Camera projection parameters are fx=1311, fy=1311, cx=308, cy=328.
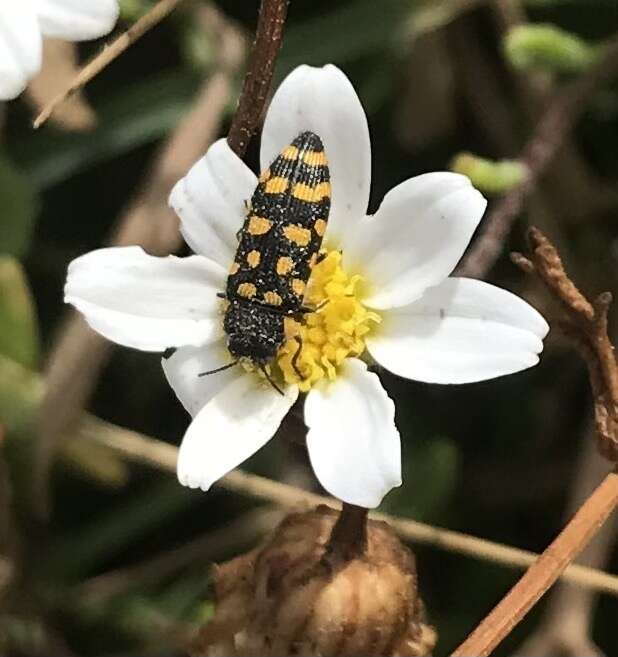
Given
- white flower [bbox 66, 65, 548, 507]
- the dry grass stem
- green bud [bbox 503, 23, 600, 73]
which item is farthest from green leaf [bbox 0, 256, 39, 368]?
green bud [bbox 503, 23, 600, 73]

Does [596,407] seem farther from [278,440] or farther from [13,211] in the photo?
[13,211]

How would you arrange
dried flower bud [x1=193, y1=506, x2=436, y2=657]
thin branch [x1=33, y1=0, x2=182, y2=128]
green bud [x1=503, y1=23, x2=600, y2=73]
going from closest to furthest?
dried flower bud [x1=193, y1=506, x2=436, y2=657], thin branch [x1=33, y1=0, x2=182, y2=128], green bud [x1=503, y1=23, x2=600, y2=73]

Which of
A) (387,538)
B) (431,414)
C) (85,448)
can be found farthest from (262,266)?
(431,414)

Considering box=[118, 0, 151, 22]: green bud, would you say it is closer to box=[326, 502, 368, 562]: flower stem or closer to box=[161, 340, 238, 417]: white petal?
box=[161, 340, 238, 417]: white petal

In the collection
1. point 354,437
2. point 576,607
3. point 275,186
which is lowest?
point 576,607

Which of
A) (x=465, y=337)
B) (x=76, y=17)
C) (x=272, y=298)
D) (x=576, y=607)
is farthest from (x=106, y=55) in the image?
(x=576, y=607)

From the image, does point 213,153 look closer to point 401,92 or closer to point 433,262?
point 433,262
